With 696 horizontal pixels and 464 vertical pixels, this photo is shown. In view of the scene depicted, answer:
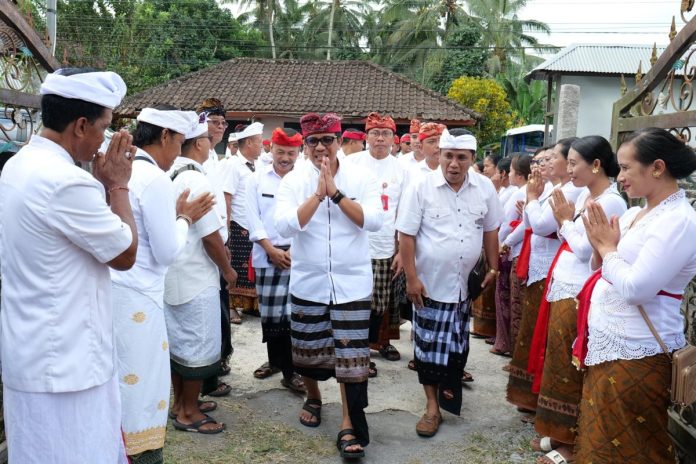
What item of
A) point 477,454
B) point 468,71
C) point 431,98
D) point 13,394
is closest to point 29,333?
point 13,394

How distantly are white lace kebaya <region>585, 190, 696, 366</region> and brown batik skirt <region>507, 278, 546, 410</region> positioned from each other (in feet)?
4.38

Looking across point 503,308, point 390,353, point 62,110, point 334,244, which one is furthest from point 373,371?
point 62,110

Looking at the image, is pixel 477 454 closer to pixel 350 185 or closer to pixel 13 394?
pixel 350 185

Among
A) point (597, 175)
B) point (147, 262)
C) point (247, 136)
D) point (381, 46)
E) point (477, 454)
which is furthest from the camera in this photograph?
point (381, 46)

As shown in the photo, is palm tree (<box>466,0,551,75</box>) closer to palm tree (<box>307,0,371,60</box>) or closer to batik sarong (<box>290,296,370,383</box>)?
palm tree (<box>307,0,371,60</box>)

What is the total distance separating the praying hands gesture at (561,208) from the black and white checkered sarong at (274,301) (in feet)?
7.00

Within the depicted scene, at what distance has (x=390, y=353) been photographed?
588cm

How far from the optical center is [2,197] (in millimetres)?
2123

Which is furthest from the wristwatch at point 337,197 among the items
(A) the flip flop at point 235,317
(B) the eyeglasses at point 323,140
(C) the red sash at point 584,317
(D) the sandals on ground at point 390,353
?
(A) the flip flop at point 235,317

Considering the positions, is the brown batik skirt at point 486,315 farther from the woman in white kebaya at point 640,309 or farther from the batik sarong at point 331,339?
the woman in white kebaya at point 640,309

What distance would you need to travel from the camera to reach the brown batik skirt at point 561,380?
3678 millimetres

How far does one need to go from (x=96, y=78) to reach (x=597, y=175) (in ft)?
9.19

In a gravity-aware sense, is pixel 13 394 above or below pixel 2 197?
below

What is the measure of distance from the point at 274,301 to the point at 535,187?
2.17m
